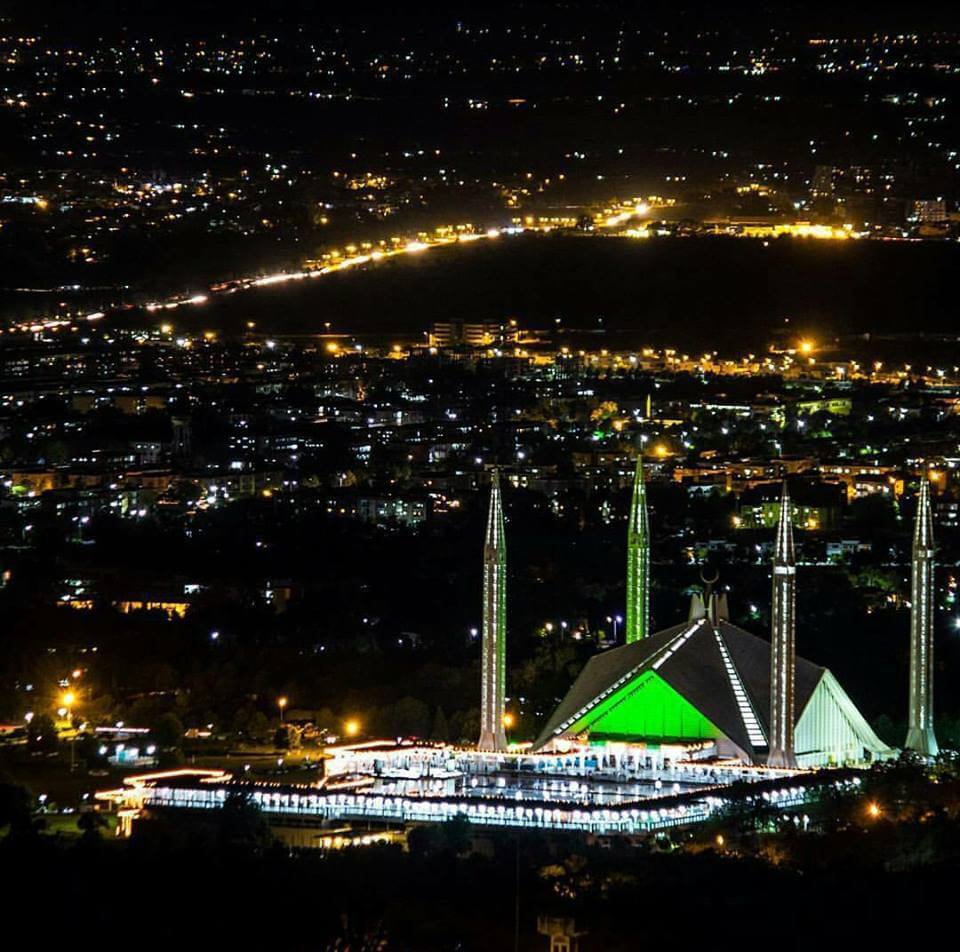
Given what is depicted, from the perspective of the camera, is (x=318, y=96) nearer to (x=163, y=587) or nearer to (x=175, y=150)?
(x=175, y=150)

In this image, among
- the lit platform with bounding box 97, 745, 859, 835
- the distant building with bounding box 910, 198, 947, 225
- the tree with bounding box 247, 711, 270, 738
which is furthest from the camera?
the distant building with bounding box 910, 198, 947, 225

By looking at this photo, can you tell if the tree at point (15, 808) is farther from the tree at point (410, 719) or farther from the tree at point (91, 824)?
the tree at point (410, 719)

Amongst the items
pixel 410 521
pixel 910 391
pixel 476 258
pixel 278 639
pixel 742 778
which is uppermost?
pixel 476 258

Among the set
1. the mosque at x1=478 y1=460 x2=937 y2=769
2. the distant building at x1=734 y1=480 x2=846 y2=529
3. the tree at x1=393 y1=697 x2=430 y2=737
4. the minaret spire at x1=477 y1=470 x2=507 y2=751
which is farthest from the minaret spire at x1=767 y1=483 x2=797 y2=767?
the distant building at x1=734 y1=480 x2=846 y2=529

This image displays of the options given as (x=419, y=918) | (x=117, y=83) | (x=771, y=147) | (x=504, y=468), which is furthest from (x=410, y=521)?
(x=117, y=83)

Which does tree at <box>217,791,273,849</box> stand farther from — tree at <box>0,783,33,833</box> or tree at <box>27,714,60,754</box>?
→ tree at <box>27,714,60,754</box>

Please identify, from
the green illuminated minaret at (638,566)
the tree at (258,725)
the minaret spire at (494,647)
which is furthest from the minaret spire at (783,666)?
the tree at (258,725)
